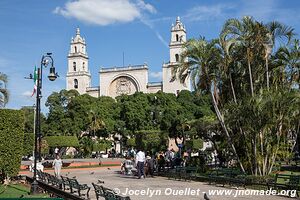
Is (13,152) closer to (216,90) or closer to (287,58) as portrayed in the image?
(216,90)

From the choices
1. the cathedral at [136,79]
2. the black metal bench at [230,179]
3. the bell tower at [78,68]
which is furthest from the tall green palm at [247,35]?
the bell tower at [78,68]

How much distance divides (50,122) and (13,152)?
48601mm

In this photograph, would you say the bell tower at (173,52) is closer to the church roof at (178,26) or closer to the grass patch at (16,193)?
the church roof at (178,26)

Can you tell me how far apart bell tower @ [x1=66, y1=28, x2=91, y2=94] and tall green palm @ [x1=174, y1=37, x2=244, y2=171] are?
258ft

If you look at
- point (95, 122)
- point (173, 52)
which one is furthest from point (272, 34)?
point (173, 52)

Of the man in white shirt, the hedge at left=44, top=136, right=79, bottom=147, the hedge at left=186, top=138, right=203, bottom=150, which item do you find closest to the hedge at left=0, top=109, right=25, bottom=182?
the man in white shirt

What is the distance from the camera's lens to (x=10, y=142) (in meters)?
19.7

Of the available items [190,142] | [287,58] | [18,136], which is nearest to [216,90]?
[287,58]

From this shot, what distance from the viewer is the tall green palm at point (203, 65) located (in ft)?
64.4

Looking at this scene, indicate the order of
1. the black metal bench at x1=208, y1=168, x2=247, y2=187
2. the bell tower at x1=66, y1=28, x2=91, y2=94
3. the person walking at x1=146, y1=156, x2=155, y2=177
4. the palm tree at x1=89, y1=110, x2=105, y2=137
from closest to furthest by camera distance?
1. the black metal bench at x1=208, y1=168, x2=247, y2=187
2. the person walking at x1=146, y1=156, x2=155, y2=177
3. the palm tree at x1=89, y1=110, x2=105, y2=137
4. the bell tower at x1=66, y1=28, x2=91, y2=94

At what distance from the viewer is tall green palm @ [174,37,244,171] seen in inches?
773

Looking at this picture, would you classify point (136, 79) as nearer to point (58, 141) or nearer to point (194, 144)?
point (58, 141)

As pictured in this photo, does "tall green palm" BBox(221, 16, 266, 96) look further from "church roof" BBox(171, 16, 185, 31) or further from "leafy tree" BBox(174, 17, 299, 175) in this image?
"church roof" BBox(171, 16, 185, 31)

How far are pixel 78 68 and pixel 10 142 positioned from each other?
81298 mm
